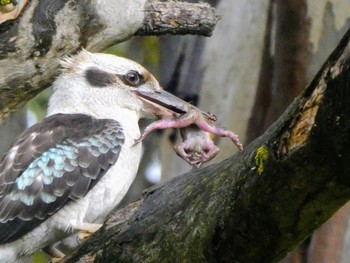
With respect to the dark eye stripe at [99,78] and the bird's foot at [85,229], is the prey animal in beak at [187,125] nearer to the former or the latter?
the dark eye stripe at [99,78]

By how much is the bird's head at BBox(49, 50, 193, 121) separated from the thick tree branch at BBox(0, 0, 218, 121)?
0.30 ft

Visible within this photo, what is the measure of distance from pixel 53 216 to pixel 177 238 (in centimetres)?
110

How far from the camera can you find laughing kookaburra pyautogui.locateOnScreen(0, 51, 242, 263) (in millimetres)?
3990

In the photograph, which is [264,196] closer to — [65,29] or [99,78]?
[65,29]

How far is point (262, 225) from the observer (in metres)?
2.62

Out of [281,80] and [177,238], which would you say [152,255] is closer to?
[177,238]

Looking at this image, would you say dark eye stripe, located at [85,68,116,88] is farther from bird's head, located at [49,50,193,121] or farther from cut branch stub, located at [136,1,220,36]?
cut branch stub, located at [136,1,220,36]

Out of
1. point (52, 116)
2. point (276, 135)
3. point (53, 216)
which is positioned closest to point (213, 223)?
point (276, 135)

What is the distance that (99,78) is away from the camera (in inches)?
188

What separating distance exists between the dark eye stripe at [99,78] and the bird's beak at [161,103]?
0.13 m

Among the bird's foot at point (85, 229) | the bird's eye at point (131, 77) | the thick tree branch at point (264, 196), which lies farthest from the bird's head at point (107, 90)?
the thick tree branch at point (264, 196)

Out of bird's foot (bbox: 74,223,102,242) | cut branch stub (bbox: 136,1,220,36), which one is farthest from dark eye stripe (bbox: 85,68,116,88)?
bird's foot (bbox: 74,223,102,242)

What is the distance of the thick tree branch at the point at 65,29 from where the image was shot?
13.3 feet

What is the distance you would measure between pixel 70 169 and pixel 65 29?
57 centimetres
